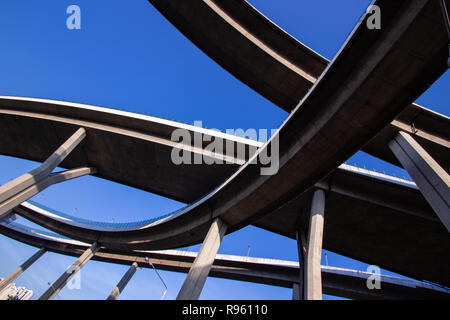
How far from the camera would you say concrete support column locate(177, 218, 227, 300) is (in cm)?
1183

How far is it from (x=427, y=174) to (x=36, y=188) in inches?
838

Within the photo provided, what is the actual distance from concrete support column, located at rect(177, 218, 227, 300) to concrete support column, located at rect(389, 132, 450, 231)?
10557 mm

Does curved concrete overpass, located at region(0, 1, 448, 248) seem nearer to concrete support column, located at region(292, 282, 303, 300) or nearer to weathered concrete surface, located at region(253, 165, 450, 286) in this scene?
weathered concrete surface, located at region(253, 165, 450, 286)

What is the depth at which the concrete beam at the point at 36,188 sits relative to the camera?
12867mm

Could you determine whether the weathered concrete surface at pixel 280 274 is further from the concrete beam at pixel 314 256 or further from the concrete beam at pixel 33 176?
the concrete beam at pixel 33 176

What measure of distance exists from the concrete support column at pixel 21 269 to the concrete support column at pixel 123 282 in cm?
1325

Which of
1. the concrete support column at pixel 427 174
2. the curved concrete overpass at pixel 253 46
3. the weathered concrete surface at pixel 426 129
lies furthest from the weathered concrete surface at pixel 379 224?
the concrete support column at pixel 427 174

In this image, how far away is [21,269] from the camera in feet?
→ 97.9

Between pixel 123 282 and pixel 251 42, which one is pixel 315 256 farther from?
pixel 123 282
